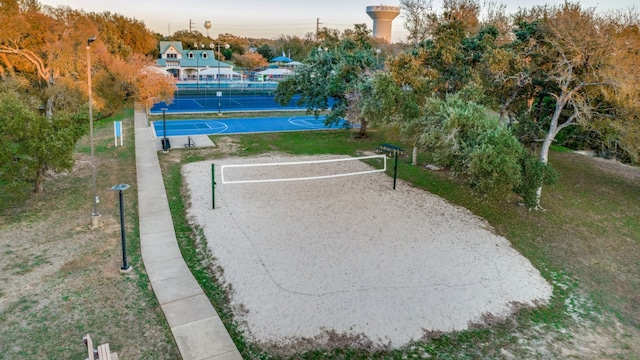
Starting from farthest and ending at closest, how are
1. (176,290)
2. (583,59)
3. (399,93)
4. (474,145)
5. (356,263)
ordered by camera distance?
(399,93), (583,59), (474,145), (356,263), (176,290)

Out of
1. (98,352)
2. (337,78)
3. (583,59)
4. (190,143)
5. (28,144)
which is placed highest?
(583,59)

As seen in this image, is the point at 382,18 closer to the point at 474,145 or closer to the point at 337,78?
the point at 337,78

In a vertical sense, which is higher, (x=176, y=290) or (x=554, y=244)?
(x=554, y=244)

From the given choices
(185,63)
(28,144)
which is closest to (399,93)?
(28,144)

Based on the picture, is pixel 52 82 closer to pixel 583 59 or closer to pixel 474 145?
pixel 474 145

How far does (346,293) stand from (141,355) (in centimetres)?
465

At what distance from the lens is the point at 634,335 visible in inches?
385

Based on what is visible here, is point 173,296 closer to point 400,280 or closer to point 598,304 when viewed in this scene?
point 400,280

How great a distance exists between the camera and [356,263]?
39.8ft

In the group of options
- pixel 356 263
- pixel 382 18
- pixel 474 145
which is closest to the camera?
pixel 356 263

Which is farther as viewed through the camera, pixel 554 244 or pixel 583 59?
pixel 583 59

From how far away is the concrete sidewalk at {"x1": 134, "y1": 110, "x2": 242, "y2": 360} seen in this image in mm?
8514

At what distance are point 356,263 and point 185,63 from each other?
70.3 metres

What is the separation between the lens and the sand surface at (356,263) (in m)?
9.58
